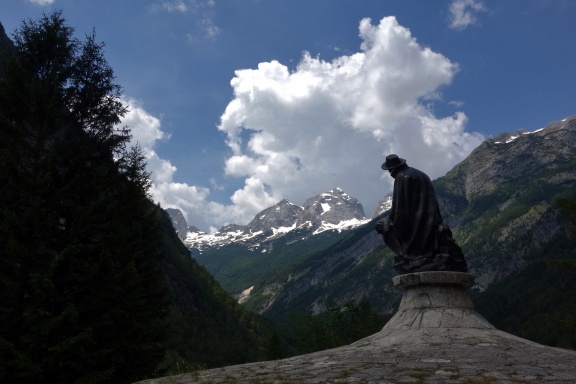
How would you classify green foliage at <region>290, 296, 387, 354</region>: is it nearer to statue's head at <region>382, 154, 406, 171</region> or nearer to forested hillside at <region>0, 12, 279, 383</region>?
forested hillside at <region>0, 12, 279, 383</region>

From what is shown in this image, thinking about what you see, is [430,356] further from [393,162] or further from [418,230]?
[393,162]

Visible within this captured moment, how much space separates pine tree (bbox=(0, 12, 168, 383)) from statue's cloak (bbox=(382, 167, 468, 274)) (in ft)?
23.7

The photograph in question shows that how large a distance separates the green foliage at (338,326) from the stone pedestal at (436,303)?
41298 mm

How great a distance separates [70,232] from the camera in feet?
39.6

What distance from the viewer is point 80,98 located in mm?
15445

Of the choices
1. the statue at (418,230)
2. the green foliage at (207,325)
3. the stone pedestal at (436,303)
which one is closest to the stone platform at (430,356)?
the stone pedestal at (436,303)

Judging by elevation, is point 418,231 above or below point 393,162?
below

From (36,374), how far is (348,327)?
45494 millimetres

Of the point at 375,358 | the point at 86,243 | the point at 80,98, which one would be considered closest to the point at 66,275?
the point at 86,243

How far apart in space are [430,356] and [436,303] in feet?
9.81

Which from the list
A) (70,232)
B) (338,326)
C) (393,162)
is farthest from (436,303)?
(338,326)

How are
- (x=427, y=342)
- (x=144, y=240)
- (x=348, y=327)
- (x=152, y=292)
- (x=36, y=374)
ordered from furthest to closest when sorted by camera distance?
(x=348, y=327), (x=144, y=240), (x=152, y=292), (x=36, y=374), (x=427, y=342)

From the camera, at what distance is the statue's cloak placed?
1145 cm

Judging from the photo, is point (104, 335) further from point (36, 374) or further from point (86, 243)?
point (86, 243)
